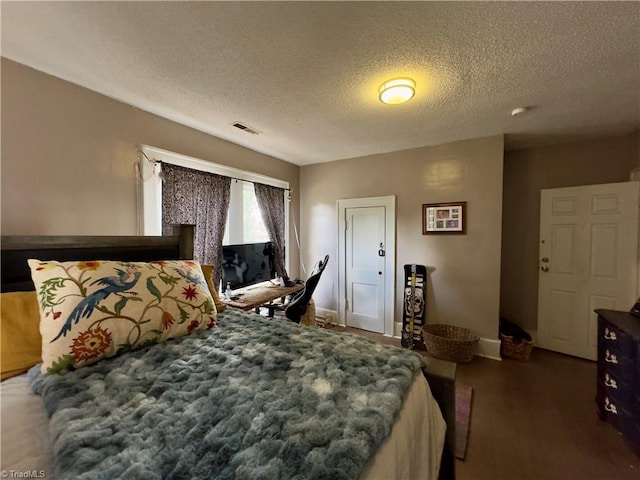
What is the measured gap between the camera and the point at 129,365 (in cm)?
101

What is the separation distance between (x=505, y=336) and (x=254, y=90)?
348 centimetres

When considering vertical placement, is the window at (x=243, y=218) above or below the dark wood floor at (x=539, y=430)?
above

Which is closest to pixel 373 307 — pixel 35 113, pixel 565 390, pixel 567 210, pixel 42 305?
pixel 565 390

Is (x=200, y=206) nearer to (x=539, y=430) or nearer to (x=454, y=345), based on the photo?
(x=454, y=345)

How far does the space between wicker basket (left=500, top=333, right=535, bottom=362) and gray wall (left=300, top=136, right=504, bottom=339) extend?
14cm

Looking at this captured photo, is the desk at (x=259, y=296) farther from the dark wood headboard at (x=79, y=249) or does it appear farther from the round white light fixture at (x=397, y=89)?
the round white light fixture at (x=397, y=89)

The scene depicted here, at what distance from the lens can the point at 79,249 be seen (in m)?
1.52

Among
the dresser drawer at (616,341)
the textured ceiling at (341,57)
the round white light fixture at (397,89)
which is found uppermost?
the textured ceiling at (341,57)

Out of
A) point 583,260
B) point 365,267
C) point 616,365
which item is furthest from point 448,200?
point 616,365

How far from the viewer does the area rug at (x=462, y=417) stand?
65.2 inches

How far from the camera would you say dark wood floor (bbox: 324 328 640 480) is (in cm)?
151

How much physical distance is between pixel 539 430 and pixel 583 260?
6.62ft

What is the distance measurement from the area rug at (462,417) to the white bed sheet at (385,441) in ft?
2.69

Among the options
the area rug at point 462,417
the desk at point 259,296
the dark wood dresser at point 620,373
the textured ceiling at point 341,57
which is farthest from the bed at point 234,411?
the dark wood dresser at point 620,373
